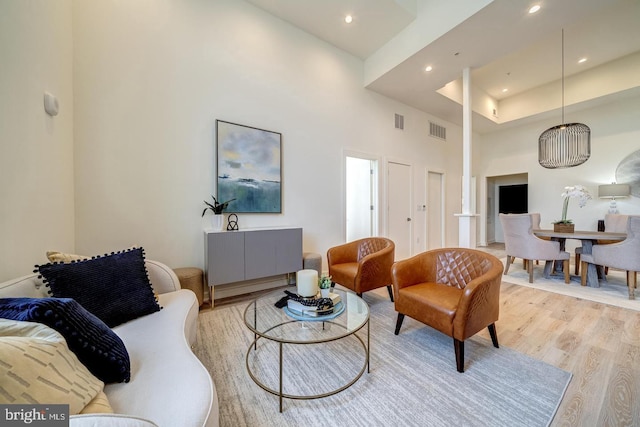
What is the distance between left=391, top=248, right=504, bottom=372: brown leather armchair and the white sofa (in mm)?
1523

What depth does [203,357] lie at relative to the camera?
176 cm

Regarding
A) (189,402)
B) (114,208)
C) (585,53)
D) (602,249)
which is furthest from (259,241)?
(585,53)

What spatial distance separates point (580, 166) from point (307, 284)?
7.04m

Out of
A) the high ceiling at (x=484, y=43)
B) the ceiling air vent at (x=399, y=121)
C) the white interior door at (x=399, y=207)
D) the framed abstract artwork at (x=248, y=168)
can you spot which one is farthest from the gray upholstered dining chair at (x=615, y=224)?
the framed abstract artwork at (x=248, y=168)

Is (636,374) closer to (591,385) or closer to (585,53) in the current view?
(591,385)

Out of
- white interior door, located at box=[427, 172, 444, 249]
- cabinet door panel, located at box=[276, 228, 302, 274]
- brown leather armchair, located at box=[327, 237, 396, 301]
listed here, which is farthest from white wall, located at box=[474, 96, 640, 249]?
cabinet door panel, located at box=[276, 228, 302, 274]

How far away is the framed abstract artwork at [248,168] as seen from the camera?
9.46ft

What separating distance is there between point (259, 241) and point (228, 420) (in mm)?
1794

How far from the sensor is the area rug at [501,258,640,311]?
2724 millimetres

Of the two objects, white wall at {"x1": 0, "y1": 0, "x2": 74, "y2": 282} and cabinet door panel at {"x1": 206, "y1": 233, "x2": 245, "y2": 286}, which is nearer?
white wall at {"x1": 0, "y1": 0, "x2": 74, "y2": 282}

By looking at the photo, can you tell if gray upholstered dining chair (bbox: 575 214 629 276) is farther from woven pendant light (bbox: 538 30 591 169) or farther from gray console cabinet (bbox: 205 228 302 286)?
gray console cabinet (bbox: 205 228 302 286)

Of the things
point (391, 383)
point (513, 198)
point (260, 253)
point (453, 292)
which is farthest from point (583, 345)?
point (513, 198)

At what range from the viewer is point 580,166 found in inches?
203

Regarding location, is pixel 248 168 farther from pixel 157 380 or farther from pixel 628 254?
pixel 628 254
